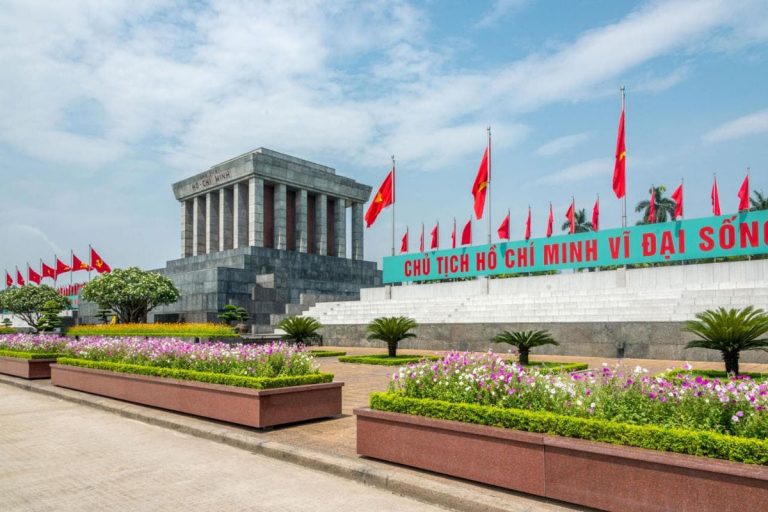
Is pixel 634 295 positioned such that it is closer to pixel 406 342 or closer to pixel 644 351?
pixel 644 351

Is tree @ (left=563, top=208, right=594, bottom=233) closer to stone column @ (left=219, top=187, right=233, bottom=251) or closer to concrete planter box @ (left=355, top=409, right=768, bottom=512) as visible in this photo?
stone column @ (left=219, top=187, right=233, bottom=251)

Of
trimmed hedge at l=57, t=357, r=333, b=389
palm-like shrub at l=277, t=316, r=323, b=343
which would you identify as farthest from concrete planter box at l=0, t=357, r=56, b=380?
palm-like shrub at l=277, t=316, r=323, b=343

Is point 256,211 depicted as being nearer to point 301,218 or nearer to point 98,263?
point 301,218

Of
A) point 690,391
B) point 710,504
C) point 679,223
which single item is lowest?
point 710,504

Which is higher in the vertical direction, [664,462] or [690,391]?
[690,391]

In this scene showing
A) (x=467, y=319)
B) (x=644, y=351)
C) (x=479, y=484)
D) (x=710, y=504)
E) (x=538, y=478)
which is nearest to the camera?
(x=710, y=504)

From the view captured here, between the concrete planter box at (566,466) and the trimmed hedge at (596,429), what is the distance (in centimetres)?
13

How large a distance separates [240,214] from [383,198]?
21.8 m

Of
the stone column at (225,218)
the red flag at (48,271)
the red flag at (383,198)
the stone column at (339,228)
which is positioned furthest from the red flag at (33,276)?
the red flag at (383,198)

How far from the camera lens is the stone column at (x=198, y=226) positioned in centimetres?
6133

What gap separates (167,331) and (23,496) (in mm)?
25823

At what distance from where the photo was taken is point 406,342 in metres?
30.0

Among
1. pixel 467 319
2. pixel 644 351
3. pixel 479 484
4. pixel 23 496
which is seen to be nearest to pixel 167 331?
pixel 467 319

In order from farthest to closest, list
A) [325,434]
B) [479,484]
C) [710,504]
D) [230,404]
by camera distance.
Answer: [230,404] < [325,434] < [479,484] < [710,504]
